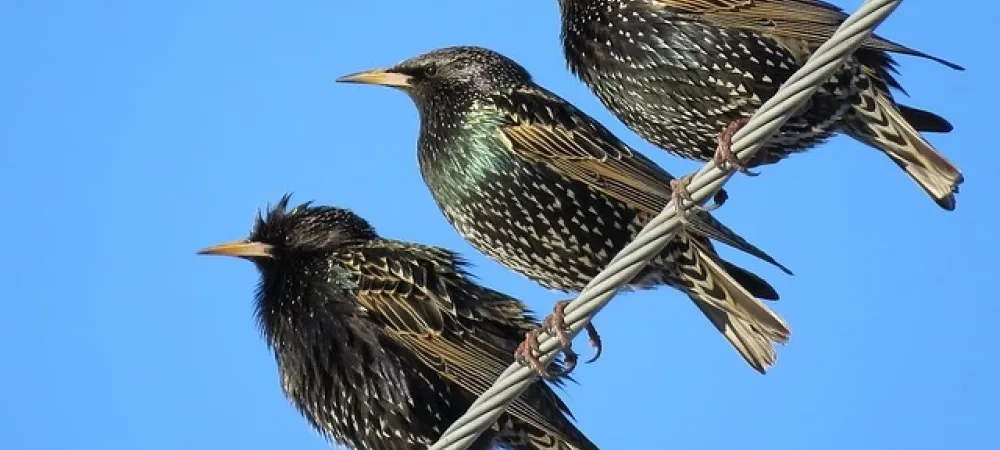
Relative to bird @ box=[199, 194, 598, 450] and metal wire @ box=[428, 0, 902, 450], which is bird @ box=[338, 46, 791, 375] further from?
metal wire @ box=[428, 0, 902, 450]

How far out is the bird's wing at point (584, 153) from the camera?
21.9ft

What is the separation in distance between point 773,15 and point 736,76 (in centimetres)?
27

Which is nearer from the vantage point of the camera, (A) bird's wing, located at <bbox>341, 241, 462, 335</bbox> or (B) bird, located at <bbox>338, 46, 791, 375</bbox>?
(A) bird's wing, located at <bbox>341, 241, 462, 335</bbox>

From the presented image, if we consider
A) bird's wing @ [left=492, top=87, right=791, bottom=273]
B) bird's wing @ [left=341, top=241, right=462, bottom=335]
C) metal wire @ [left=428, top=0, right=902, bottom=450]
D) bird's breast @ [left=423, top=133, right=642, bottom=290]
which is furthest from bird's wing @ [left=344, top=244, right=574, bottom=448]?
metal wire @ [left=428, top=0, right=902, bottom=450]

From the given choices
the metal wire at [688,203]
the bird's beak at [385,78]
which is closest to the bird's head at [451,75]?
the bird's beak at [385,78]

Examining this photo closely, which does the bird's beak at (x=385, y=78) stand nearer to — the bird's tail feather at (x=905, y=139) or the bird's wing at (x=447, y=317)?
the bird's wing at (x=447, y=317)

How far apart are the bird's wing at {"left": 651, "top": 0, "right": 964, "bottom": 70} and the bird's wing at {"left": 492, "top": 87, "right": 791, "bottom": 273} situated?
0.55 metres

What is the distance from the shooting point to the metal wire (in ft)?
13.9

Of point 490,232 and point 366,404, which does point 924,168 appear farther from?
point 366,404

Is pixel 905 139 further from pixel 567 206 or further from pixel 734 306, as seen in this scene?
pixel 567 206

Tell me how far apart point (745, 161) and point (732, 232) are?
4.94 feet

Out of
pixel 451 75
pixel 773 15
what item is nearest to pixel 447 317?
pixel 451 75

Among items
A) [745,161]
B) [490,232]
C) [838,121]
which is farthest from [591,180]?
[745,161]

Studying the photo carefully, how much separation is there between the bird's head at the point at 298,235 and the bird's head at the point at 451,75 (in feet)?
1.97
